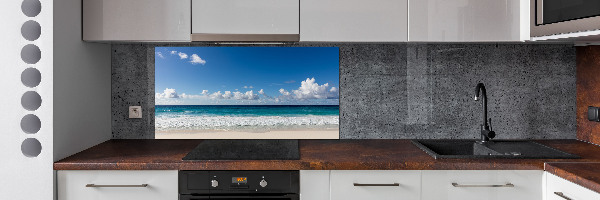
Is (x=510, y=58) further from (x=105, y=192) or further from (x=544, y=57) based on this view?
(x=105, y=192)

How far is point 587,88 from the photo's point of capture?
256cm

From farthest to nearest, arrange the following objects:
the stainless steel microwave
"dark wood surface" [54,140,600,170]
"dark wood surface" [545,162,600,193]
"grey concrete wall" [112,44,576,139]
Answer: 1. "grey concrete wall" [112,44,576,139]
2. "dark wood surface" [54,140,600,170]
3. the stainless steel microwave
4. "dark wood surface" [545,162,600,193]

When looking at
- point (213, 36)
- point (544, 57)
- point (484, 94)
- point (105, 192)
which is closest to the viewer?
point (105, 192)

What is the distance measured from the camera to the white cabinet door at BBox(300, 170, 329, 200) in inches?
79.1

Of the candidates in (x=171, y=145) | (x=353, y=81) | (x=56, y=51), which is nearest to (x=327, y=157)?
(x=353, y=81)

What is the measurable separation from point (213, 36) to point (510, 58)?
5.51ft

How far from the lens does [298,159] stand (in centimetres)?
203

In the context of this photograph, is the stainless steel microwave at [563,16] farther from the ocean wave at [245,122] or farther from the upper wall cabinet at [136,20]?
the upper wall cabinet at [136,20]
